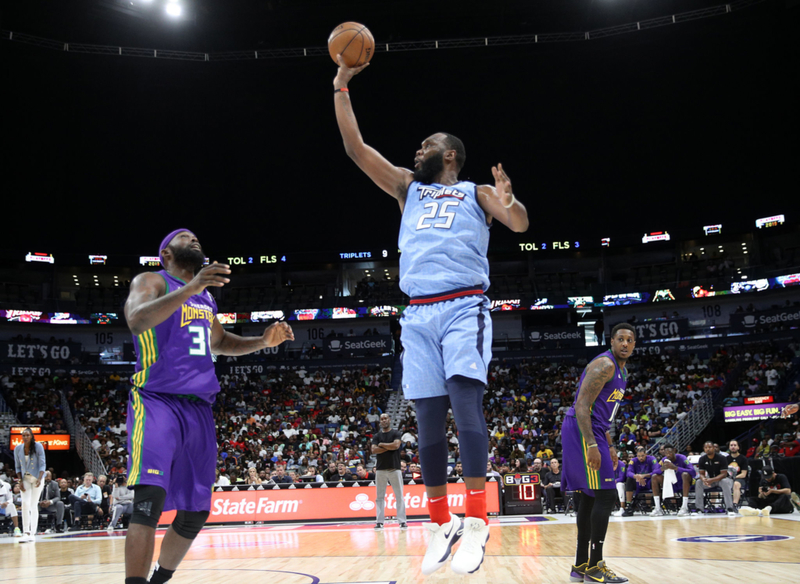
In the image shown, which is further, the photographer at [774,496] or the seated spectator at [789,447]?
the seated spectator at [789,447]

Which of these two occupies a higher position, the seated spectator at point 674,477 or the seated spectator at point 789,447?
the seated spectator at point 789,447

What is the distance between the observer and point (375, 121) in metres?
34.9

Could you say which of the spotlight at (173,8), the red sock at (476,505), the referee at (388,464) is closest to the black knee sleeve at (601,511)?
the red sock at (476,505)

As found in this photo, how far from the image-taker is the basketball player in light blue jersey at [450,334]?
3.45 metres

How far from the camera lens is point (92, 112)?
106 feet

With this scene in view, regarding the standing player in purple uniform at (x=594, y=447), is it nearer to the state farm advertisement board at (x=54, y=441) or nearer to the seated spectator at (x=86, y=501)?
the seated spectator at (x=86, y=501)

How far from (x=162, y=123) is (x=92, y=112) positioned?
3079 mm

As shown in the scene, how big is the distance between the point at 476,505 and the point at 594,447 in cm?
221

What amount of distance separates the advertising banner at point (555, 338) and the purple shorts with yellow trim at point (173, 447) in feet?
105

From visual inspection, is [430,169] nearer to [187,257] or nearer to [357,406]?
[187,257]

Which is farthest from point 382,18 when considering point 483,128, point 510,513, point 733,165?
point 510,513

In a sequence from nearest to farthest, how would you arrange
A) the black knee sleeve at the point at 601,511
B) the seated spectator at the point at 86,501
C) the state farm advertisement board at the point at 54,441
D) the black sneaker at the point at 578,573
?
the black sneaker at the point at 578,573 < the black knee sleeve at the point at 601,511 < the seated spectator at the point at 86,501 < the state farm advertisement board at the point at 54,441

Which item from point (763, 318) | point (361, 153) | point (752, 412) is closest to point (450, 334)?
point (361, 153)

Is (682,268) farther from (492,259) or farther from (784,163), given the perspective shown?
(492,259)
